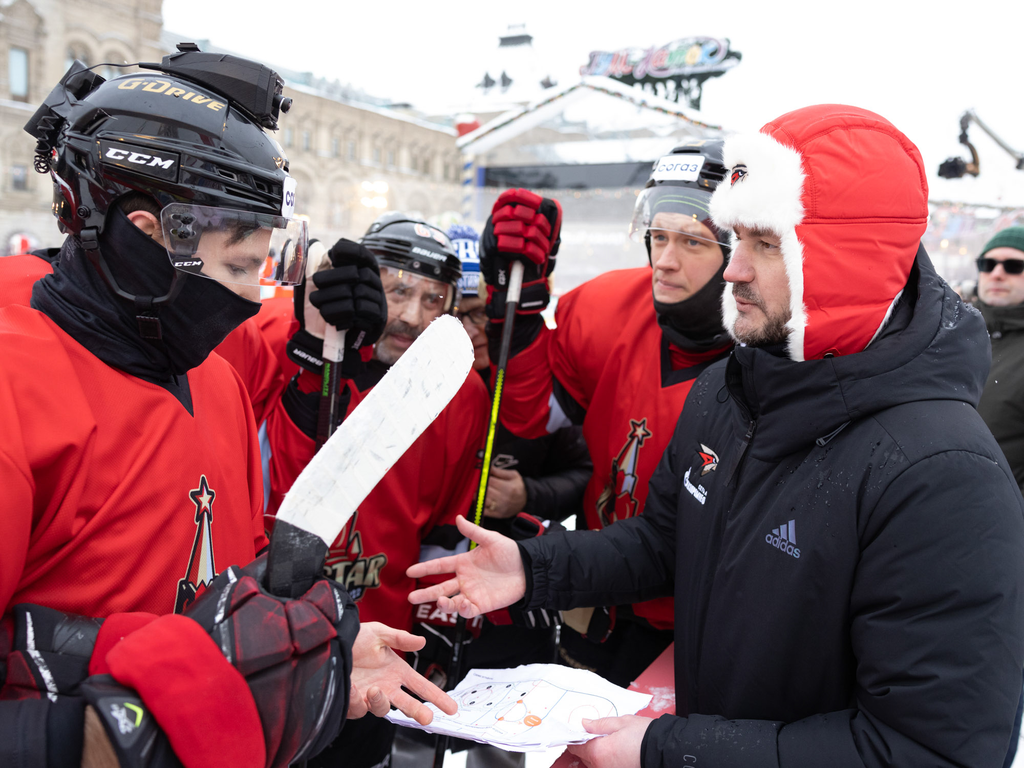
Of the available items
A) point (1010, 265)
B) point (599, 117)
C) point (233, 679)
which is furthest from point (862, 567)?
point (599, 117)

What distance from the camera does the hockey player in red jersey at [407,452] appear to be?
2048 millimetres

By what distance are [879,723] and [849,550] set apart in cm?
25

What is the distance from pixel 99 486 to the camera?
103 centimetres

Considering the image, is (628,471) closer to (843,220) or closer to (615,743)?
(615,743)

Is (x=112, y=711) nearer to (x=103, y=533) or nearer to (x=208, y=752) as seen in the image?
(x=208, y=752)

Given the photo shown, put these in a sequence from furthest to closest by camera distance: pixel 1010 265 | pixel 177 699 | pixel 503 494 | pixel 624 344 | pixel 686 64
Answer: pixel 686 64, pixel 1010 265, pixel 503 494, pixel 624 344, pixel 177 699

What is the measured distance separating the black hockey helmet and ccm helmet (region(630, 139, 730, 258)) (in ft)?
2.22

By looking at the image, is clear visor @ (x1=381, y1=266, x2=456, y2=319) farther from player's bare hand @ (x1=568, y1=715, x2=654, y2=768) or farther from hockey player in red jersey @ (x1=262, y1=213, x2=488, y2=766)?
player's bare hand @ (x1=568, y1=715, x2=654, y2=768)

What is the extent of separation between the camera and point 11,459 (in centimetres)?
87

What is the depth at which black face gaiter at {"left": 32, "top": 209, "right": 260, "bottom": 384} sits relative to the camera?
1119 mm

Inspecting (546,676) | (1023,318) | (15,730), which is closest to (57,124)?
(15,730)

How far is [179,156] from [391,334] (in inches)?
46.7

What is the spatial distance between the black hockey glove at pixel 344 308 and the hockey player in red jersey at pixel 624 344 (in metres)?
0.55

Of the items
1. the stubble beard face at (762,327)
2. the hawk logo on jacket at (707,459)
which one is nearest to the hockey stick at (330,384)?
the hawk logo on jacket at (707,459)
